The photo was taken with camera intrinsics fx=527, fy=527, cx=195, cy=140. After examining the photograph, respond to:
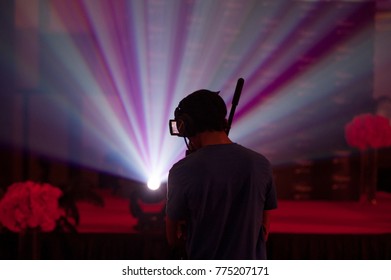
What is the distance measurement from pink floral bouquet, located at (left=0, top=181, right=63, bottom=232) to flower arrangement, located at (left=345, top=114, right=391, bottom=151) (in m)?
2.36

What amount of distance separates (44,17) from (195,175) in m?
3.86

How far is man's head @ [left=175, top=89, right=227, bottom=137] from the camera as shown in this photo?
4.73ft

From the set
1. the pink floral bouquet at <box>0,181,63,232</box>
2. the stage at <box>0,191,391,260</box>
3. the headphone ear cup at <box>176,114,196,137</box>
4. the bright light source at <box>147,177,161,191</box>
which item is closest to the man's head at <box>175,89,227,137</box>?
the headphone ear cup at <box>176,114,196,137</box>

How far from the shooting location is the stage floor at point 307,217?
3.64 meters

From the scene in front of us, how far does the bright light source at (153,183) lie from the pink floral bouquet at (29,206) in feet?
3.13

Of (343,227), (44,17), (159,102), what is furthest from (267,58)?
(44,17)

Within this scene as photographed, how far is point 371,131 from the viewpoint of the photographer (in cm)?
404

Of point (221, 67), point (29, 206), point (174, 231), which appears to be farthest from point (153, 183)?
point (174, 231)

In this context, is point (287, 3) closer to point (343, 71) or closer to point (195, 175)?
point (343, 71)

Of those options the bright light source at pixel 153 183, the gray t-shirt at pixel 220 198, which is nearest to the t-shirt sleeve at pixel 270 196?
the gray t-shirt at pixel 220 198

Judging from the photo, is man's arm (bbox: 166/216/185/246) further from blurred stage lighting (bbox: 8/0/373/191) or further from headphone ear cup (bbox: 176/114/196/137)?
blurred stage lighting (bbox: 8/0/373/191)

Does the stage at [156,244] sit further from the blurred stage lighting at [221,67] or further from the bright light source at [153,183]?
the blurred stage lighting at [221,67]

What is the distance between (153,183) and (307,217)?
47.8 inches

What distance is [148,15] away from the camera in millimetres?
4582
